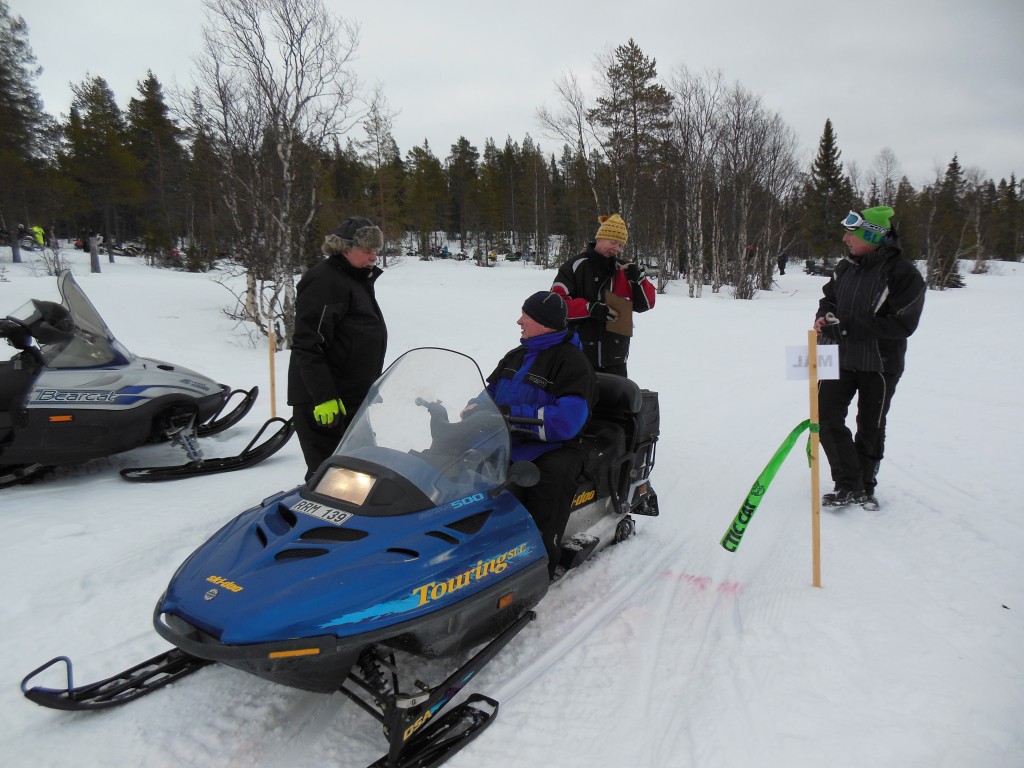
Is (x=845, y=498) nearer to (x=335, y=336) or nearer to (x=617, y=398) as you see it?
(x=617, y=398)

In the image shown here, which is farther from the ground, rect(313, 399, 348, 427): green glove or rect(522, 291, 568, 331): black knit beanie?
rect(522, 291, 568, 331): black knit beanie

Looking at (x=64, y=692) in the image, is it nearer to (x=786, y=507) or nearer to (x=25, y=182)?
(x=786, y=507)

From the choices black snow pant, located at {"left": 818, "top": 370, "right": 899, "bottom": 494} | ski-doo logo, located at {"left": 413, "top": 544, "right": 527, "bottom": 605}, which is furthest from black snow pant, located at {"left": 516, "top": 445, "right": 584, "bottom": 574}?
black snow pant, located at {"left": 818, "top": 370, "right": 899, "bottom": 494}

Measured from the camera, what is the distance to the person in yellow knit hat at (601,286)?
4520 millimetres

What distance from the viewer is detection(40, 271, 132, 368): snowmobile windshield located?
4.73m

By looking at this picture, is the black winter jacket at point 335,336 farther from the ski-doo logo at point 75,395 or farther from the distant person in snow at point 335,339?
the ski-doo logo at point 75,395

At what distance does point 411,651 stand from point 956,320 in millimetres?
17995

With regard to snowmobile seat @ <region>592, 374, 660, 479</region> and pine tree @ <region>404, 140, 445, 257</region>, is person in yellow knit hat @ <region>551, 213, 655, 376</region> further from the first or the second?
pine tree @ <region>404, 140, 445, 257</region>

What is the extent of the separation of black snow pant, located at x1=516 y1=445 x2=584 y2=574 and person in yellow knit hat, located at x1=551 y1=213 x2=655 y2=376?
1.82 m

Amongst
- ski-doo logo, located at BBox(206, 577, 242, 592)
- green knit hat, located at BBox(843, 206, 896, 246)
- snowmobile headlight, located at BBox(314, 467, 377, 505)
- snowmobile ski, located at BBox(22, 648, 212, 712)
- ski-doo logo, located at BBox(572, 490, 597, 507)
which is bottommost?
snowmobile ski, located at BBox(22, 648, 212, 712)

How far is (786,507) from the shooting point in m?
4.31

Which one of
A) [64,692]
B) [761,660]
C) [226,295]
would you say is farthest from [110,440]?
[226,295]

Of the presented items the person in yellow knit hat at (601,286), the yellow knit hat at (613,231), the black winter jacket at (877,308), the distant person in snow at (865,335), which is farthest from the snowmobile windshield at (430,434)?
the black winter jacket at (877,308)

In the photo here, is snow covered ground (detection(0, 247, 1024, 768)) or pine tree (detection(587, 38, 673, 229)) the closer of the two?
snow covered ground (detection(0, 247, 1024, 768))
